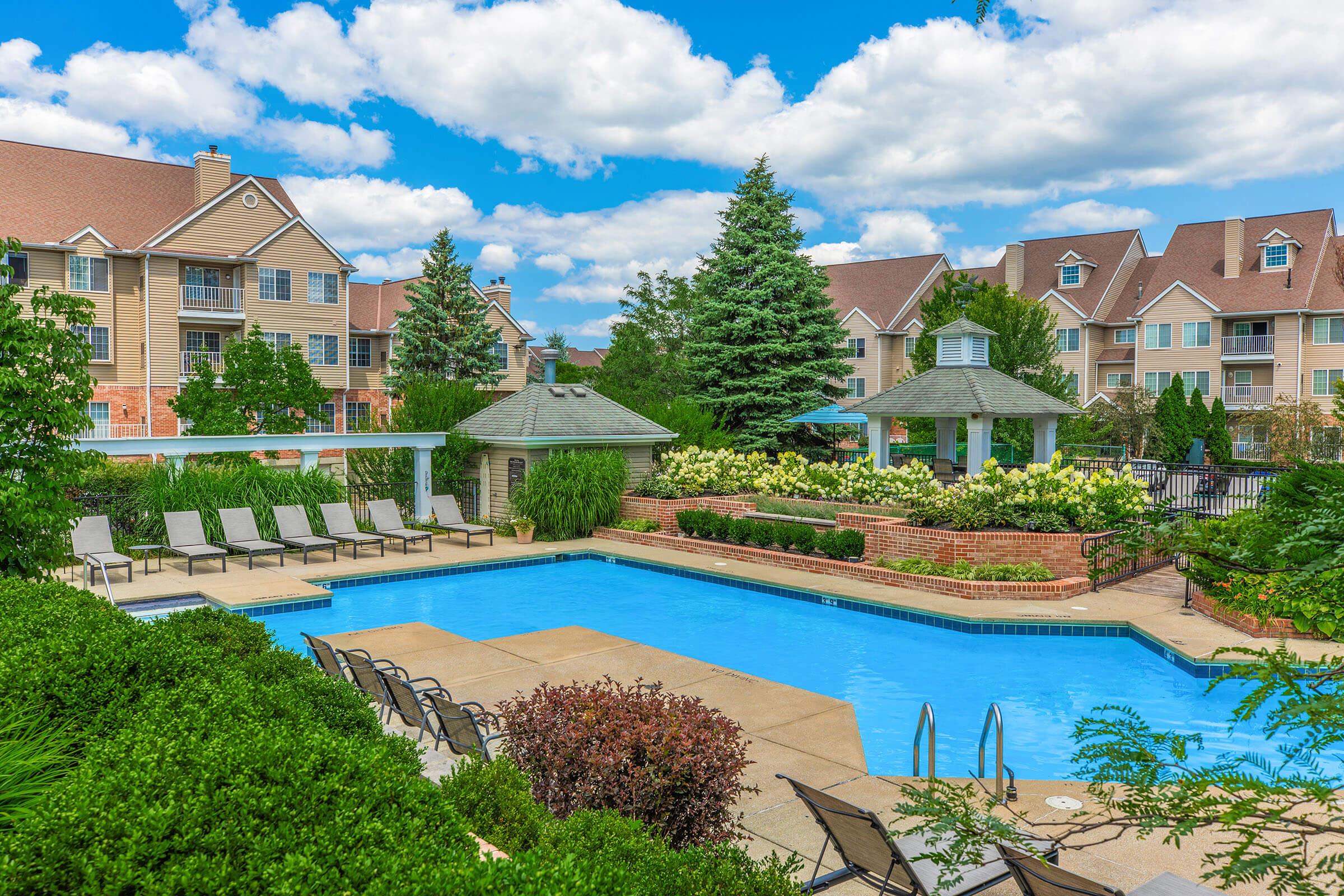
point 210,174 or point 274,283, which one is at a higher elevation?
A: point 210,174

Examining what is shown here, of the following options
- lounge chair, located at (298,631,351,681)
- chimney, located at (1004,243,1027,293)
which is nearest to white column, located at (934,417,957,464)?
lounge chair, located at (298,631,351,681)

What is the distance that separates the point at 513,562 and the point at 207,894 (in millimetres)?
14148

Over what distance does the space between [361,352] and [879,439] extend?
29993 millimetres

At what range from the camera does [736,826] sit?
16.8 ft

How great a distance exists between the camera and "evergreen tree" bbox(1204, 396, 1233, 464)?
32.8 metres

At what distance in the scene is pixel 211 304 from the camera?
1436 inches

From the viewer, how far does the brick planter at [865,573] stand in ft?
42.7

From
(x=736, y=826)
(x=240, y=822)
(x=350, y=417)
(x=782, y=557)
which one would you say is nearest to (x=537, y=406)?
(x=782, y=557)

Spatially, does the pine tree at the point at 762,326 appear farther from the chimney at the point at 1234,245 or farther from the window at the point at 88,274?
the window at the point at 88,274

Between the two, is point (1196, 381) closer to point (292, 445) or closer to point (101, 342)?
point (292, 445)

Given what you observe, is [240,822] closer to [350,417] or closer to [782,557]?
[782,557]

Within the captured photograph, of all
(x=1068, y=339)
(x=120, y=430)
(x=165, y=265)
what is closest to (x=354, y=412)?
(x=120, y=430)

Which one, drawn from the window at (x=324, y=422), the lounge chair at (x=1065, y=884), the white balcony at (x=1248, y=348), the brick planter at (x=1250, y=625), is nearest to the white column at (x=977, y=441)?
the brick planter at (x=1250, y=625)

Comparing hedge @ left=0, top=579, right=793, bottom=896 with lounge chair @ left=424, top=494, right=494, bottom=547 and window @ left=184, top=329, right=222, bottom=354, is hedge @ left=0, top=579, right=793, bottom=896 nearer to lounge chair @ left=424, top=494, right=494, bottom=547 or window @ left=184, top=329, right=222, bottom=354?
lounge chair @ left=424, top=494, right=494, bottom=547
